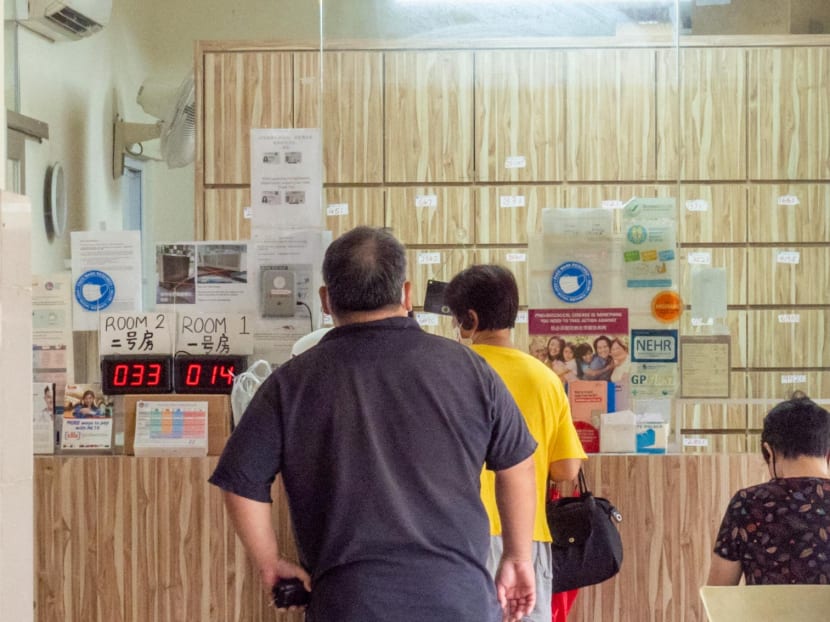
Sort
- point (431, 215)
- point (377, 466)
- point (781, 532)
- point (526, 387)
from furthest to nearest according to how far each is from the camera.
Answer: point (431, 215) < point (526, 387) < point (781, 532) < point (377, 466)

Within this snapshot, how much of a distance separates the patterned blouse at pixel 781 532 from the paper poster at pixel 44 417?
7.20ft

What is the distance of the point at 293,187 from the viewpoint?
4137mm

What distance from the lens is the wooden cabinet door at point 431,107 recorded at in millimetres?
4562

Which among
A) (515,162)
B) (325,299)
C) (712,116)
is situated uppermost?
(712,116)

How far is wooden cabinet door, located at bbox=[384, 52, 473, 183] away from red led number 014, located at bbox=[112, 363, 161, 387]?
1421 mm

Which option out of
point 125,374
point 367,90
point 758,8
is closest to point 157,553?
point 125,374

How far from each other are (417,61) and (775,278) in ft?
6.86

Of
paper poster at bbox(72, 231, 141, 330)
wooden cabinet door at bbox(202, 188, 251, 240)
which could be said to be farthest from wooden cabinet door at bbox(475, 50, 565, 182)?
paper poster at bbox(72, 231, 141, 330)

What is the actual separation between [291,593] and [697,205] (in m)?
4.00

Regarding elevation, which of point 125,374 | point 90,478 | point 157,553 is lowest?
point 157,553

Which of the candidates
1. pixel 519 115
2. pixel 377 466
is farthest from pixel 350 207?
pixel 377 466

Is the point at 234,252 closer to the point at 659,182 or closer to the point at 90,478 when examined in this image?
the point at 90,478

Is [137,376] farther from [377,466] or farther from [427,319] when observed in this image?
[377,466]

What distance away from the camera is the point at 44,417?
3818 millimetres
